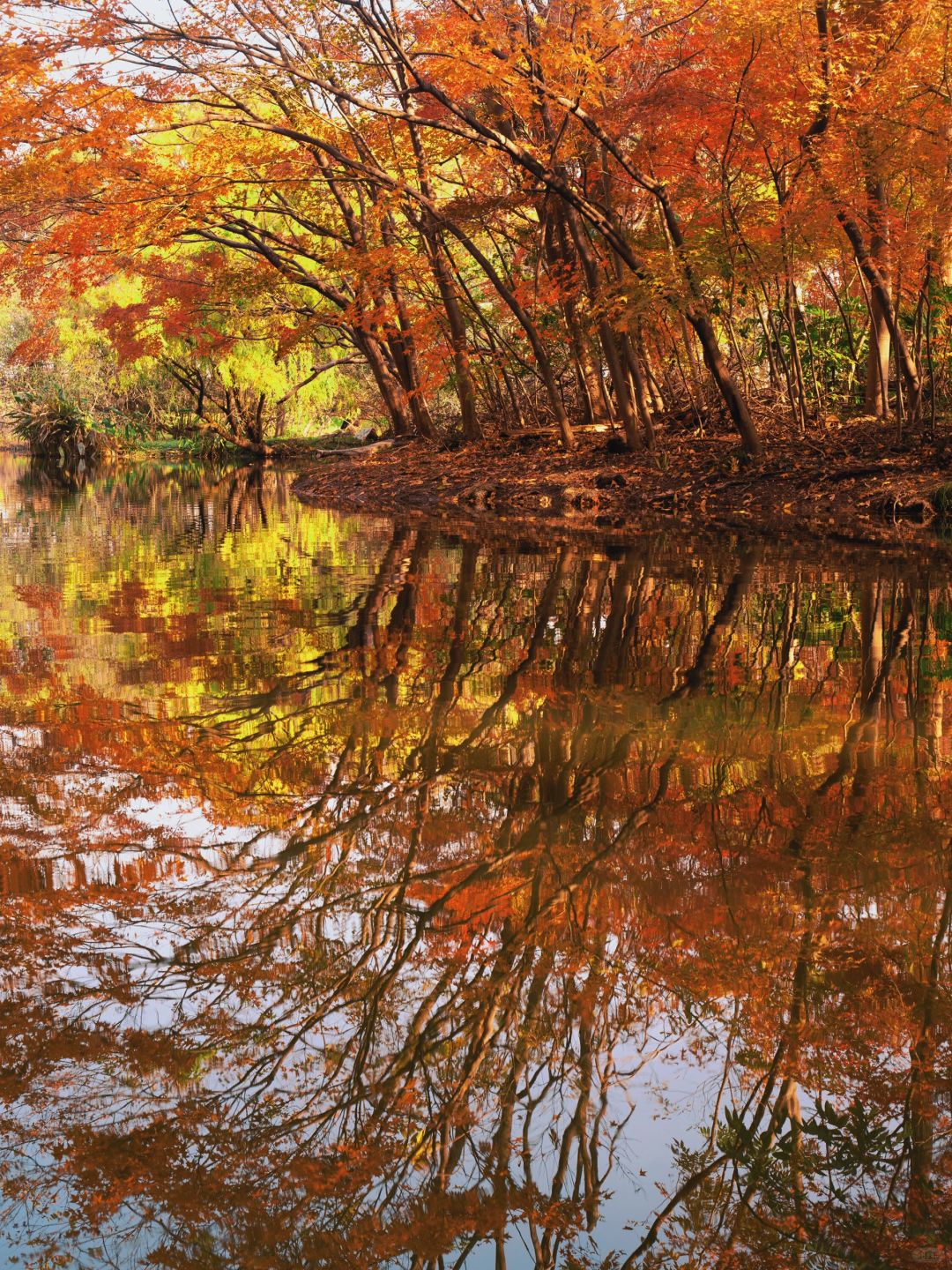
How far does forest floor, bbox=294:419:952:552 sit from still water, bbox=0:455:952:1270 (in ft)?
22.7

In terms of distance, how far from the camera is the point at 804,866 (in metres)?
3.65

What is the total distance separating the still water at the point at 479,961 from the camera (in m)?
2.20

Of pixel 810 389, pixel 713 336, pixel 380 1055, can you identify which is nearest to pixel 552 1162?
pixel 380 1055

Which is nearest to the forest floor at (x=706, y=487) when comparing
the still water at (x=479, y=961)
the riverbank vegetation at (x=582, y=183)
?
the riverbank vegetation at (x=582, y=183)

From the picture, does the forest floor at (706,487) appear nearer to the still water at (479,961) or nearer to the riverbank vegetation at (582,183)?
the riverbank vegetation at (582,183)

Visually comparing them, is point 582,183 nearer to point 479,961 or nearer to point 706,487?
point 706,487

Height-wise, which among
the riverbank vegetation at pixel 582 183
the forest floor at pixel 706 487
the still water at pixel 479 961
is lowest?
the still water at pixel 479 961

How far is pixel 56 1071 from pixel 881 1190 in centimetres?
173

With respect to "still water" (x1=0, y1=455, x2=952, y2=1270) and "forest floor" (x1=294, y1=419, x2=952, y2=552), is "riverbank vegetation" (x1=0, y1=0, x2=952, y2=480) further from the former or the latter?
"still water" (x1=0, y1=455, x2=952, y2=1270)

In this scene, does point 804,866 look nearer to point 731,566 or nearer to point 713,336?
point 731,566

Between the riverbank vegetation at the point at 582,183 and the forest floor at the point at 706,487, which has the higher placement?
the riverbank vegetation at the point at 582,183

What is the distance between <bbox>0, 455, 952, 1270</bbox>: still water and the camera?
220cm

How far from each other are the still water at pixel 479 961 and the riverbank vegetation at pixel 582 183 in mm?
7781

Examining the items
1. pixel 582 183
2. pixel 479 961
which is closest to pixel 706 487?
pixel 582 183
